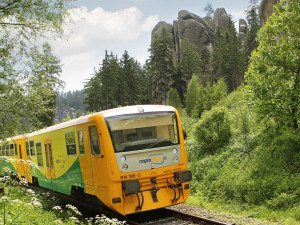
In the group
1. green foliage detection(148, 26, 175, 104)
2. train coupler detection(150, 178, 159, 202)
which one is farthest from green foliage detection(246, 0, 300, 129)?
green foliage detection(148, 26, 175, 104)

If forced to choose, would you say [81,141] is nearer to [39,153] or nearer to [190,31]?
[39,153]

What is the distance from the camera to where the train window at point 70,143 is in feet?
35.5

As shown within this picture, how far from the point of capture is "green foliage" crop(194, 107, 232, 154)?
1775 centimetres

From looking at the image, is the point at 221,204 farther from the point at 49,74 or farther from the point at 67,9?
the point at 67,9

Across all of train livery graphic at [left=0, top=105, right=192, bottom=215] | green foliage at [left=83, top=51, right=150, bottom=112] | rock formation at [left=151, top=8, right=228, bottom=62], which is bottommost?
train livery graphic at [left=0, top=105, right=192, bottom=215]

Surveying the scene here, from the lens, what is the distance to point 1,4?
10.6 metres

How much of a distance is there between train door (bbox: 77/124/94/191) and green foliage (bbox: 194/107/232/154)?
9.10 m

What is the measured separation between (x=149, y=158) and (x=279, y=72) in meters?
7.37

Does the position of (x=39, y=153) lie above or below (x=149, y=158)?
above

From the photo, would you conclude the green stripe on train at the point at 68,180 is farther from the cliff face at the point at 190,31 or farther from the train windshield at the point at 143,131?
the cliff face at the point at 190,31

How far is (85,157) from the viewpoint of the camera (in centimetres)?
992

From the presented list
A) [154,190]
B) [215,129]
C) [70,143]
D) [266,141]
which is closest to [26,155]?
[70,143]

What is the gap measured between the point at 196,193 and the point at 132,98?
48.8m

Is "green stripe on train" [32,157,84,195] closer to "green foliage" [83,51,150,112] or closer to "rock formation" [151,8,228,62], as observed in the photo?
"green foliage" [83,51,150,112]
